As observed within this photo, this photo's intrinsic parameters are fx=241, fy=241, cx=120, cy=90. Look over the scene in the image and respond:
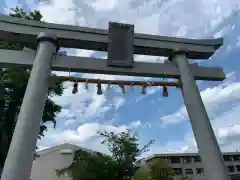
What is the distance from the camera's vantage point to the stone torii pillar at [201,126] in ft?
11.5

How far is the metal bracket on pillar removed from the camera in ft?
14.5

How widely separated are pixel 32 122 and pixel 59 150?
12.6 metres

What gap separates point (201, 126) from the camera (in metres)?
3.90

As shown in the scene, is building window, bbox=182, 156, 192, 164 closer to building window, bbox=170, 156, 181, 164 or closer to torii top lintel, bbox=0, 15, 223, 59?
building window, bbox=170, 156, 181, 164

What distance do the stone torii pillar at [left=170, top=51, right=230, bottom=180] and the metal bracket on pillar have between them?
0.99 metres

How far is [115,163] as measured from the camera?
862cm

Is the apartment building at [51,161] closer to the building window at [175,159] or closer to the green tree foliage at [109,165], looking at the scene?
the green tree foliage at [109,165]

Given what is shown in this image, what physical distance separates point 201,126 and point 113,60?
1902 mm

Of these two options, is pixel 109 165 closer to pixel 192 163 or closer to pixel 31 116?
pixel 31 116

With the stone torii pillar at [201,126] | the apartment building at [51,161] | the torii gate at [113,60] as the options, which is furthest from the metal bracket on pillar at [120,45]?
the apartment building at [51,161]

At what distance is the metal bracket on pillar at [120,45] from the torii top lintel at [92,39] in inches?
5.5

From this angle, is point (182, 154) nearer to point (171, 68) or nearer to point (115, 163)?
point (115, 163)

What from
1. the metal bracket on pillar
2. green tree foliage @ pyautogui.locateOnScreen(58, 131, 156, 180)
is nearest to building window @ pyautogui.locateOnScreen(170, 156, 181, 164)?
green tree foliage @ pyautogui.locateOnScreen(58, 131, 156, 180)

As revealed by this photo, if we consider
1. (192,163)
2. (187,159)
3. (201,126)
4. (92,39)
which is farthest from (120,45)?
(187,159)
